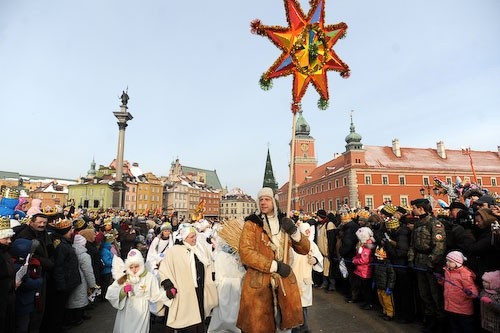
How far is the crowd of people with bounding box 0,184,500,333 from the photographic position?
350 cm

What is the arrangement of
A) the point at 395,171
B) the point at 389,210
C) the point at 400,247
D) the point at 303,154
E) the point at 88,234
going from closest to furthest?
the point at 400,247 < the point at 88,234 < the point at 389,210 < the point at 395,171 < the point at 303,154

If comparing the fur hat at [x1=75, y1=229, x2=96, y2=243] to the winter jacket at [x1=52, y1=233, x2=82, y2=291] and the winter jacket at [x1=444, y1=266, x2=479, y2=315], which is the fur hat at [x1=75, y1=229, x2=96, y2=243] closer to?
the winter jacket at [x1=52, y1=233, x2=82, y2=291]

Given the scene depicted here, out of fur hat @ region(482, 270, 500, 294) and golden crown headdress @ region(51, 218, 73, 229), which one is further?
golden crown headdress @ region(51, 218, 73, 229)

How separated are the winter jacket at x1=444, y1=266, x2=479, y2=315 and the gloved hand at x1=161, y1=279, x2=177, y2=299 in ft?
14.2

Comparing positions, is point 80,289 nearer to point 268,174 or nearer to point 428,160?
point 268,174

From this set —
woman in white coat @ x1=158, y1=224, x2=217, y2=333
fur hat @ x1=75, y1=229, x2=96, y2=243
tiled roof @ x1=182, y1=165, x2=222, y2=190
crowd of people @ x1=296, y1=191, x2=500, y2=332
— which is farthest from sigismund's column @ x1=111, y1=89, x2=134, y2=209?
tiled roof @ x1=182, y1=165, x2=222, y2=190

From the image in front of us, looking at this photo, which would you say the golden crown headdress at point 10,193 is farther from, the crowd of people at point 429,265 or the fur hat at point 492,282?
the fur hat at point 492,282

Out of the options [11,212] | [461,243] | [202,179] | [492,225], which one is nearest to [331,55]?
[492,225]

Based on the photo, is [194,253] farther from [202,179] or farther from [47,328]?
[202,179]

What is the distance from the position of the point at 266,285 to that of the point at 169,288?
5.55ft

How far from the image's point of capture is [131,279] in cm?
438

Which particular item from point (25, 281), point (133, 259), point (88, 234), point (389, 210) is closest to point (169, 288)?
point (133, 259)

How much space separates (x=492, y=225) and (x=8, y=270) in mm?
6649

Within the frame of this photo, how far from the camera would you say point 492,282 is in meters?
3.95
